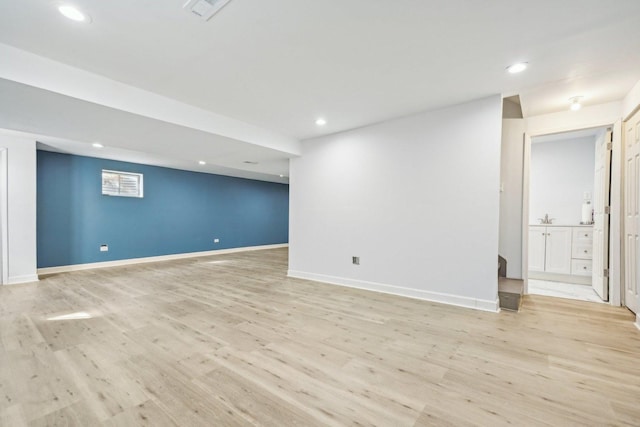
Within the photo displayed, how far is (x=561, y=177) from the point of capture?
505 cm

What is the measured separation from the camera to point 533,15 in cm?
184

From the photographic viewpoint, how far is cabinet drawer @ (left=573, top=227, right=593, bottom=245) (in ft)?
14.5

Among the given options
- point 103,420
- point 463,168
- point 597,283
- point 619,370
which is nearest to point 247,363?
point 103,420

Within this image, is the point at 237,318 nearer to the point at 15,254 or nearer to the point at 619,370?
the point at 619,370

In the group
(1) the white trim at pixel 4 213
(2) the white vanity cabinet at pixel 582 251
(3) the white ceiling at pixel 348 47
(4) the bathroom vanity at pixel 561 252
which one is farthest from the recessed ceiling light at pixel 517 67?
(1) the white trim at pixel 4 213

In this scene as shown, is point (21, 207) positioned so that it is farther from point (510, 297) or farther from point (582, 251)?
point (582, 251)

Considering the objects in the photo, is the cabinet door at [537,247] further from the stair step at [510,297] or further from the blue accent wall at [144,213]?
the blue accent wall at [144,213]

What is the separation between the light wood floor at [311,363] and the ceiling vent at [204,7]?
8.24 ft

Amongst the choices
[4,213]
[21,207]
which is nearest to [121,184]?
[21,207]

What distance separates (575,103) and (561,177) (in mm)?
2373

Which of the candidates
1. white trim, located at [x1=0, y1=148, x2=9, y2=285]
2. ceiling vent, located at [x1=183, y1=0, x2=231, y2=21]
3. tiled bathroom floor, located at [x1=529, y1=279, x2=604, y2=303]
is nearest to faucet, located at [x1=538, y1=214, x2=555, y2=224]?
tiled bathroom floor, located at [x1=529, y1=279, x2=604, y2=303]

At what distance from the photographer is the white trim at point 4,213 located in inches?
172

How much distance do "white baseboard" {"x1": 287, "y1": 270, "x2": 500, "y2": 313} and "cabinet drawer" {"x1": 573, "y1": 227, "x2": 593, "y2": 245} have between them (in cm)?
266

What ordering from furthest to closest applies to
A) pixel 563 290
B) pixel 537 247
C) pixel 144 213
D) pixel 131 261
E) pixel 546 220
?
pixel 144 213 → pixel 131 261 → pixel 546 220 → pixel 537 247 → pixel 563 290
